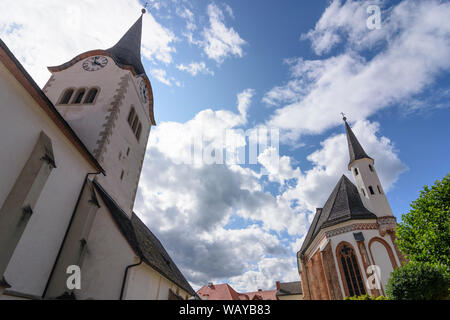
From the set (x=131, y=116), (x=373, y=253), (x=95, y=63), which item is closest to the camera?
(x=131, y=116)

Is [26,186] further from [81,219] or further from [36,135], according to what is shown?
[81,219]

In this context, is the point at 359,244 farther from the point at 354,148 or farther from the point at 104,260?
the point at 104,260

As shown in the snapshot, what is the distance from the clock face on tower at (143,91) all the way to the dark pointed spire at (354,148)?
861 inches

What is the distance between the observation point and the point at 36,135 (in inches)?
299

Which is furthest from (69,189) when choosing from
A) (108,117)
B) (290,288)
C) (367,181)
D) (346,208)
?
(290,288)

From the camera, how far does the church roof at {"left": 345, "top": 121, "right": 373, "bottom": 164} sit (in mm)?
25753

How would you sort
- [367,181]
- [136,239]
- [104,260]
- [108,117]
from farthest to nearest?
[367,181], [108,117], [136,239], [104,260]

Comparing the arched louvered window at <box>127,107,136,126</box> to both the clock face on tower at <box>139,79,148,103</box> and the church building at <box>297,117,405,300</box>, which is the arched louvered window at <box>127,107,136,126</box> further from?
the church building at <box>297,117,405,300</box>

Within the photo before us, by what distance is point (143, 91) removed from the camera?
18250 millimetres

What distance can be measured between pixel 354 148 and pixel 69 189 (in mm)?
27397

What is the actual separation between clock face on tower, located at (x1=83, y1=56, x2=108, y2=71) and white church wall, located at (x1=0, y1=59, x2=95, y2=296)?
9173 millimetres
